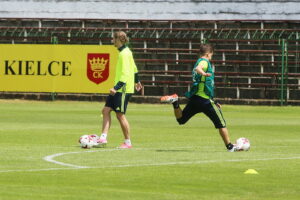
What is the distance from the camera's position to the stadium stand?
1529 inches

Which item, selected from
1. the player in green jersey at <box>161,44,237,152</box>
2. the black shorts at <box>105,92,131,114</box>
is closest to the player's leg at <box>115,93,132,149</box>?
the black shorts at <box>105,92,131,114</box>

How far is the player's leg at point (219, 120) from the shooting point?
16484mm

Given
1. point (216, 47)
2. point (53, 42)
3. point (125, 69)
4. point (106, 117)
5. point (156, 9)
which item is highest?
point (156, 9)

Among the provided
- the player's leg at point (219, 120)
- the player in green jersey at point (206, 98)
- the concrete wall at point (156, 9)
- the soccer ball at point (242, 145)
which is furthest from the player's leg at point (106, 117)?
Answer: the concrete wall at point (156, 9)

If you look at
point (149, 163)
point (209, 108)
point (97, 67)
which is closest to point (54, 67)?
point (97, 67)

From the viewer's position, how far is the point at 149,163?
14.2m

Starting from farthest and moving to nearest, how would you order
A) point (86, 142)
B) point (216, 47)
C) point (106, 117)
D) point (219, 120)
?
1. point (216, 47)
2. point (106, 117)
3. point (86, 142)
4. point (219, 120)

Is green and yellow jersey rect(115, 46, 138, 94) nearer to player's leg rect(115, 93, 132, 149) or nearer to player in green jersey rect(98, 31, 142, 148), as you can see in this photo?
player in green jersey rect(98, 31, 142, 148)

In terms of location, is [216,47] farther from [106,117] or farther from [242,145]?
[242,145]

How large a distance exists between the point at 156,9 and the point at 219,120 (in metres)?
28.0

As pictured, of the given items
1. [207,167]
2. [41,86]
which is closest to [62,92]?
[41,86]

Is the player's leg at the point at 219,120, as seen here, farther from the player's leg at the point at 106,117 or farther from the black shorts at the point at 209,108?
the player's leg at the point at 106,117

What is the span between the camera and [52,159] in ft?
48.1

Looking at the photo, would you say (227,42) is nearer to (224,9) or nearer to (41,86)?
(224,9)
